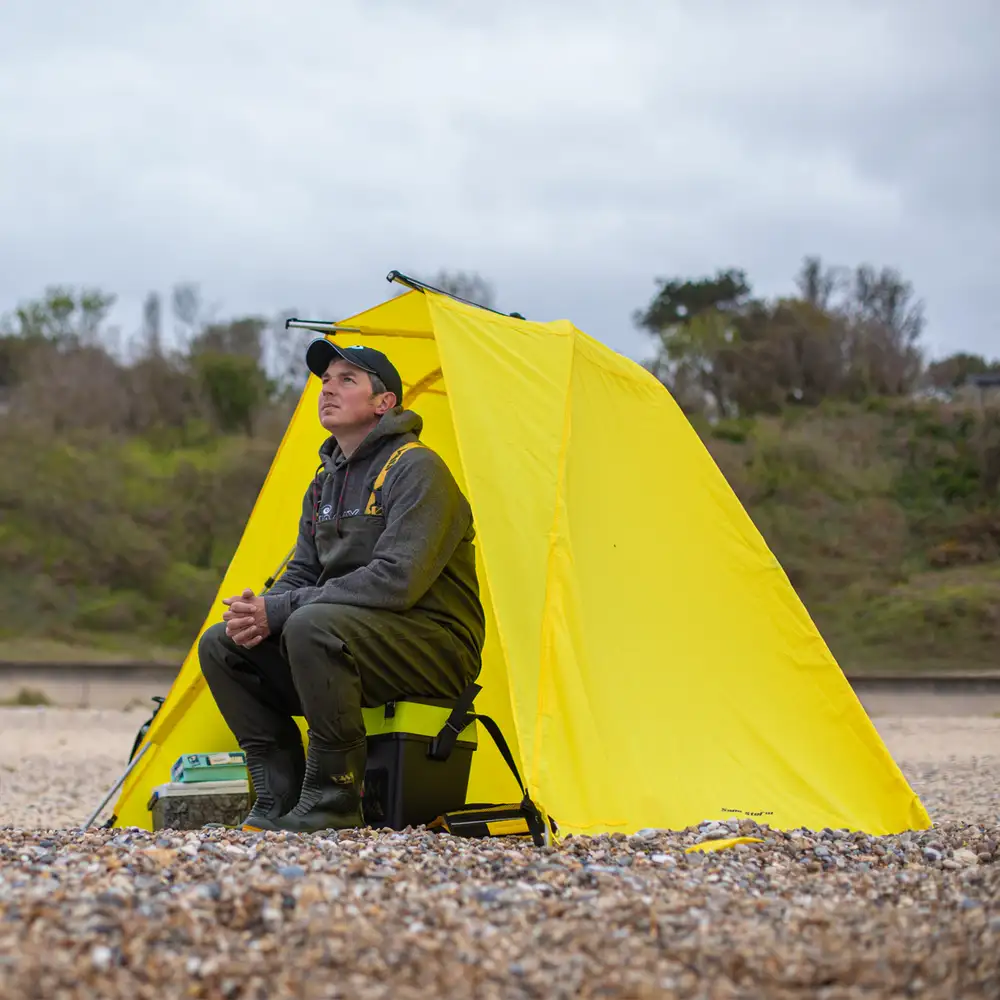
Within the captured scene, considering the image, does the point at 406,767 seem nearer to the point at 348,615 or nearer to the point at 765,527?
the point at 348,615

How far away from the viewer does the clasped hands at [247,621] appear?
177 inches

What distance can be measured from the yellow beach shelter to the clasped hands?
2.58 ft

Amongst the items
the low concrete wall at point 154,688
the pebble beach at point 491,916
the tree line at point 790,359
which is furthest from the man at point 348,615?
the tree line at point 790,359

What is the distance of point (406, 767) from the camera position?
443 cm

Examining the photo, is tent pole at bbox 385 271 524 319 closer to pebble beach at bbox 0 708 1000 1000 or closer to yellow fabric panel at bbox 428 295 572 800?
yellow fabric panel at bbox 428 295 572 800

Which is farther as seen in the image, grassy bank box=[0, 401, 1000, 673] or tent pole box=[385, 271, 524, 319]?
grassy bank box=[0, 401, 1000, 673]

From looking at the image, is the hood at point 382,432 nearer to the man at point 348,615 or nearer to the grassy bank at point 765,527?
the man at point 348,615

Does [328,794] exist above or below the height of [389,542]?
below

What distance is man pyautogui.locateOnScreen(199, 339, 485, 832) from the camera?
167 inches

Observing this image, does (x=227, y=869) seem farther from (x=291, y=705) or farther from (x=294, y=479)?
(x=294, y=479)

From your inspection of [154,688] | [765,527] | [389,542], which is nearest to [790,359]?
[765,527]

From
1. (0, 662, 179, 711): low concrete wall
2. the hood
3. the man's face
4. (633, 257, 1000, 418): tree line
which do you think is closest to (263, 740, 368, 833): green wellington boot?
the hood

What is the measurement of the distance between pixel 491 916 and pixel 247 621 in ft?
6.09

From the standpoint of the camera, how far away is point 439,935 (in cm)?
274
